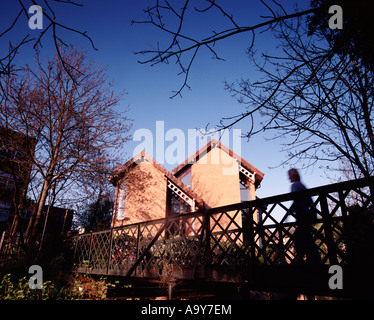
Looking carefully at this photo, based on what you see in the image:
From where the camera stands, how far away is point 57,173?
9.87m

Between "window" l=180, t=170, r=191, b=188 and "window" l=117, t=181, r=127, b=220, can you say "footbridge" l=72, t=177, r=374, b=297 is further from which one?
"window" l=180, t=170, r=191, b=188

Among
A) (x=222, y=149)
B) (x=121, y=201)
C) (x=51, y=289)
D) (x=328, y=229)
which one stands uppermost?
(x=222, y=149)

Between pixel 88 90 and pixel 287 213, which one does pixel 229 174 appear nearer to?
Answer: pixel 88 90

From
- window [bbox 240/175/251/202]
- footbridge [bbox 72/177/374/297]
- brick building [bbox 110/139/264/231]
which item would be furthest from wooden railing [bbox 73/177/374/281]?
window [bbox 240/175/251/202]

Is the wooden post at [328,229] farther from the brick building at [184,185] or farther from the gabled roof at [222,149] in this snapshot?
the gabled roof at [222,149]

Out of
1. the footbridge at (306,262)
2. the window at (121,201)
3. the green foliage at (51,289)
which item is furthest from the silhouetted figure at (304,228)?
the window at (121,201)

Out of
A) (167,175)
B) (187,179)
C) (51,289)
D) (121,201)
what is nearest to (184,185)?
(167,175)

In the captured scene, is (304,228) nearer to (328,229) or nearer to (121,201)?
(328,229)

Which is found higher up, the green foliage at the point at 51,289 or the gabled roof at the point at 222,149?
the gabled roof at the point at 222,149

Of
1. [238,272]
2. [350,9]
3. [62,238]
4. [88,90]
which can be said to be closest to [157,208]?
[62,238]

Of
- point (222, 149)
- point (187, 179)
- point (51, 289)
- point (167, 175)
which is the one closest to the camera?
point (51, 289)

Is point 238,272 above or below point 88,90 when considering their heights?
below
